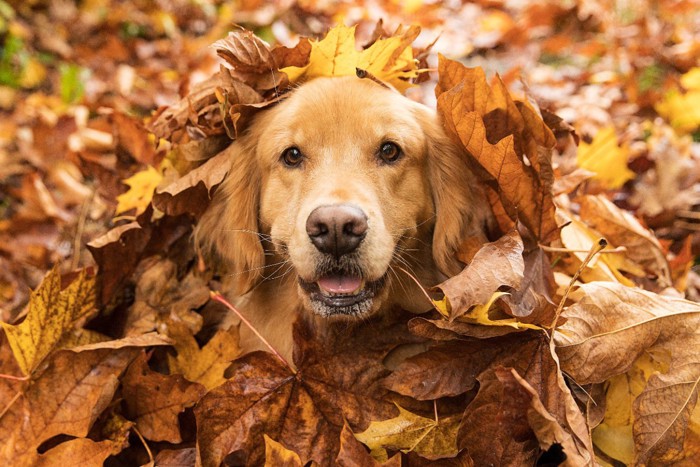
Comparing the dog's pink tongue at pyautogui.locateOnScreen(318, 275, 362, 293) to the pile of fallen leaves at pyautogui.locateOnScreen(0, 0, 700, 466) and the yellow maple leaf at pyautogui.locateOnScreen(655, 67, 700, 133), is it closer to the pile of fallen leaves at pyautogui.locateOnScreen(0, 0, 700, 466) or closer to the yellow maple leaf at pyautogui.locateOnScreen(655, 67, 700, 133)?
the pile of fallen leaves at pyautogui.locateOnScreen(0, 0, 700, 466)

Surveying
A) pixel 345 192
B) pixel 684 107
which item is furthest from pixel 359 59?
pixel 684 107

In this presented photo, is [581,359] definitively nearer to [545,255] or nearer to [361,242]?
[545,255]

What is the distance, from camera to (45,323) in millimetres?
2262

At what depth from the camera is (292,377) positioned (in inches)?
86.9

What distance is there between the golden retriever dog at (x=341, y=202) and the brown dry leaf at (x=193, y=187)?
7 cm

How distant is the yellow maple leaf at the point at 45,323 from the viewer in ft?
7.15

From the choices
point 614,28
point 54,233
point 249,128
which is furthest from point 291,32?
point 249,128

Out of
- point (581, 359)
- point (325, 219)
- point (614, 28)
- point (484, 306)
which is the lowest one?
point (614, 28)

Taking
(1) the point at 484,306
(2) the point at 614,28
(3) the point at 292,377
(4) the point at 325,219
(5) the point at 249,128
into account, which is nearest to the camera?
(1) the point at 484,306

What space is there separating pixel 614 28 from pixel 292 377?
6.24 metres

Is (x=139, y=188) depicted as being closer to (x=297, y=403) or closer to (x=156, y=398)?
(x=156, y=398)

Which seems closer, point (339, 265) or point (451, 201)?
point (339, 265)

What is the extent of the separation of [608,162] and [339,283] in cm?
229

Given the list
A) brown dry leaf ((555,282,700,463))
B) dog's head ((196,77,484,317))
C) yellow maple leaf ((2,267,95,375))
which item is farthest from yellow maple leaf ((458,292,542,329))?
yellow maple leaf ((2,267,95,375))
